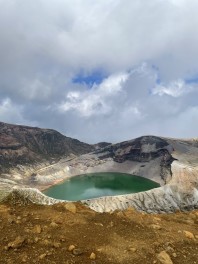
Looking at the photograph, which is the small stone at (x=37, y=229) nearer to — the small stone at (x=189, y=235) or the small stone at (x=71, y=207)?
the small stone at (x=71, y=207)

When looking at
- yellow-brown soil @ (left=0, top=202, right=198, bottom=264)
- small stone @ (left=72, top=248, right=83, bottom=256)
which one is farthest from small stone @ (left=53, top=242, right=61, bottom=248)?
small stone @ (left=72, top=248, right=83, bottom=256)

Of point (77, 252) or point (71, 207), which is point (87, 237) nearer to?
point (77, 252)

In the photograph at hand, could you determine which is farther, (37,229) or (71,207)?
(71,207)

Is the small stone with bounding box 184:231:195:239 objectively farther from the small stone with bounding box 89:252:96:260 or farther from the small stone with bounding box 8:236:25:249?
the small stone with bounding box 8:236:25:249

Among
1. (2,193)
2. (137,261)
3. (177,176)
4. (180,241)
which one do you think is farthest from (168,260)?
(177,176)

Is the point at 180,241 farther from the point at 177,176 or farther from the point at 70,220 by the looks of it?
the point at 177,176

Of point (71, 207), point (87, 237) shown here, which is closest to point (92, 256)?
point (87, 237)

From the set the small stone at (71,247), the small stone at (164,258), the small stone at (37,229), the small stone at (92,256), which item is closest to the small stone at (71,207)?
the small stone at (37,229)
